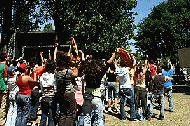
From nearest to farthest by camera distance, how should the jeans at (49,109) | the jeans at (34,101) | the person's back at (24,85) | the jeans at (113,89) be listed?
the jeans at (49,109)
the person's back at (24,85)
the jeans at (34,101)
the jeans at (113,89)

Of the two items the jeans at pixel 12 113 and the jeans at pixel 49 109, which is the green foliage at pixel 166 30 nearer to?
the jeans at pixel 12 113

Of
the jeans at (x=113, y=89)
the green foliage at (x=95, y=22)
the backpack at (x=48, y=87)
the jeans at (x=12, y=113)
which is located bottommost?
the jeans at (x=12, y=113)

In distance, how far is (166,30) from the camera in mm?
60750

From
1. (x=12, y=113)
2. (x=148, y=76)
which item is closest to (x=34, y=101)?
(x=12, y=113)

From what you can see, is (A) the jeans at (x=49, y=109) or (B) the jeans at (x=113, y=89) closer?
(A) the jeans at (x=49, y=109)

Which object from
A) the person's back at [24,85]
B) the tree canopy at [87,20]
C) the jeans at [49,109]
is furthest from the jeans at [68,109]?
the tree canopy at [87,20]

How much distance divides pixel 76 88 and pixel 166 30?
53.4 meters

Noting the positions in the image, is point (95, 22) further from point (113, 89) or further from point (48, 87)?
point (48, 87)

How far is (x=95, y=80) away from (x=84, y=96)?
0.45 m

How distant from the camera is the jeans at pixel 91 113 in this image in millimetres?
7906

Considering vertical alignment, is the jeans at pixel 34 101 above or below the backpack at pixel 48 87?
below

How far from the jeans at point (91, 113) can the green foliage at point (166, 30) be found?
51321 millimetres

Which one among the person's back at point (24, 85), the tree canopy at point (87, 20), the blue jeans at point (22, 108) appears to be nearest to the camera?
the person's back at point (24, 85)

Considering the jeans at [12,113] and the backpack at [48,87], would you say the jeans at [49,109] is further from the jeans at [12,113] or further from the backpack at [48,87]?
the jeans at [12,113]
